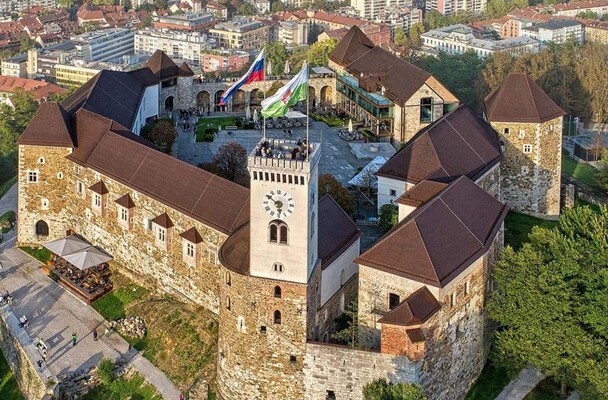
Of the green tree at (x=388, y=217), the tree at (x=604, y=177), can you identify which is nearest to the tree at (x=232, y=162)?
the green tree at (x=388, y=217)

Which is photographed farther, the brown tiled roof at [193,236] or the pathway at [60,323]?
the brown tiled roof at [193,236]

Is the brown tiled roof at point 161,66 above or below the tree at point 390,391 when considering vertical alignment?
above

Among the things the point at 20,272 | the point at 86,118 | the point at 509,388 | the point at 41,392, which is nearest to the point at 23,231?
the point at 20,272

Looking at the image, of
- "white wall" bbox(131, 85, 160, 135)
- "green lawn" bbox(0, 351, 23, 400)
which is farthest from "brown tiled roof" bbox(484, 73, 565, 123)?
"green lawn" bbox(0, 351, 23, 400)

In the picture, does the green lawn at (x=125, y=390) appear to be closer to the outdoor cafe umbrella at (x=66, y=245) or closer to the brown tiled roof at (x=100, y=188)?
the outdoor cafe umbrella at (x=66, y=245)

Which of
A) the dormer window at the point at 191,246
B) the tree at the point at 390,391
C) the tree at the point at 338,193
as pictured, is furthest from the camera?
the tree at the point at 338,193
